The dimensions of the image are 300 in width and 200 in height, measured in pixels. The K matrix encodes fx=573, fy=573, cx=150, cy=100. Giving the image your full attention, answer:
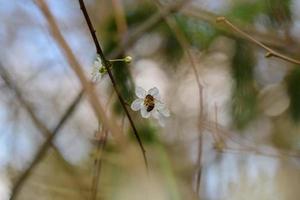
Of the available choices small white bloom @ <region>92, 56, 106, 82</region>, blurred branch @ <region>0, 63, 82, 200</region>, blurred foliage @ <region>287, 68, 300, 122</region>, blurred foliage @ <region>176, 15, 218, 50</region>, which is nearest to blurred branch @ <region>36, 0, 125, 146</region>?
small white bloom @ <region>92, 56, 106, 82</region>

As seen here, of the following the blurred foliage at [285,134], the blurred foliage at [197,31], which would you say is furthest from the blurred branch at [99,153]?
the blurred foliage at [285,134]

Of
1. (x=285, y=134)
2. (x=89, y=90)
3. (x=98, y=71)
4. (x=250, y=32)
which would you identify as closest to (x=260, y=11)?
(x=250, y=32)

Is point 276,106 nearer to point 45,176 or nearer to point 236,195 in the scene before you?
point 236,195

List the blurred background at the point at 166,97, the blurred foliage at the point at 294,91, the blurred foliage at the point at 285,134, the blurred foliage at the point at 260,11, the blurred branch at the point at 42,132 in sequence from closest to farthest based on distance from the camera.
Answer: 1. the blurred branch at the point at 42,132
2. the blurred background at the point at 166,97
3. the blurred foliage at the point at 260,11
4. the blurred foliage at the point at 294,91
5. the blurred foliage at the point at 285,134

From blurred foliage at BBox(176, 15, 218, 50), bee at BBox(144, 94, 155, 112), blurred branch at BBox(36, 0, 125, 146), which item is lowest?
blurred branch at BBox(36, 0, 125, 146)

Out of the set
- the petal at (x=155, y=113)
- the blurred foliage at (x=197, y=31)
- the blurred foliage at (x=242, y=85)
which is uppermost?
the blurred foliage at (x=197, y=31)

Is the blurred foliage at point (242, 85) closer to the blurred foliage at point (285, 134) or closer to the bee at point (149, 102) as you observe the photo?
the blurred foliage at point (285, 134)

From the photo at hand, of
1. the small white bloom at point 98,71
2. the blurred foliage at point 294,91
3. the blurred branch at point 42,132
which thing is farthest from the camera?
the blurred foliage at point 294,91

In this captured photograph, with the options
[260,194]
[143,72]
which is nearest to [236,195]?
[260,194]

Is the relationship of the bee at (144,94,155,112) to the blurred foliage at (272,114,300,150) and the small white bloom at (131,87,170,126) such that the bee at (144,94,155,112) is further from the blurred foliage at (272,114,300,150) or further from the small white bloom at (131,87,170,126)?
the blurred foliage at (272,114,300,150)
